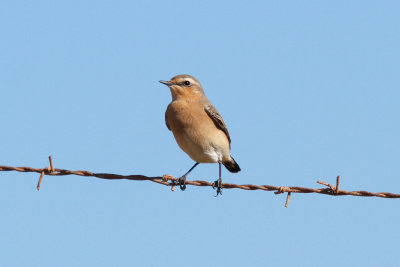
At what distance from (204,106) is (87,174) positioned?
13.6ft

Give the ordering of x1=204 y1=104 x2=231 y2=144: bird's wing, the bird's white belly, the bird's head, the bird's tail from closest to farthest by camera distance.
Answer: the bird's white belly → x1=204 y1=104 x2=231 y2=144: bird's wing → the bird's head → the bird's tail

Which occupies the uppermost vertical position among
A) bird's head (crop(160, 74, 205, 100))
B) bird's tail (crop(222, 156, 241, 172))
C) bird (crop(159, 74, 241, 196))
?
bird's head (crop(160, 74, 205, 100))

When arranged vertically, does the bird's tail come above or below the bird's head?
below

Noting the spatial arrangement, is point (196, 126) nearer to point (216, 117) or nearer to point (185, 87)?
point (216, 117)

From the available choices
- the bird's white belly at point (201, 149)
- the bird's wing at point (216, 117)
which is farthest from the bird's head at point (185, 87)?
the bird's white belly at point (201, 149)

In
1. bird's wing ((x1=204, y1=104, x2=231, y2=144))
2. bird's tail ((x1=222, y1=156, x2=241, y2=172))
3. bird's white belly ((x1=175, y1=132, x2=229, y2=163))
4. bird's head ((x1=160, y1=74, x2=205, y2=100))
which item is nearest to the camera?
bird's white belly ((x1=175, y1=132, x2=229, y2=163))

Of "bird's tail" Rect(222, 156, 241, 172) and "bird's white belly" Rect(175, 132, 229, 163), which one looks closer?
"bird's white belly" Rect(175, 132, 229, 163)

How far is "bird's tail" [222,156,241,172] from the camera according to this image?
39.9ft

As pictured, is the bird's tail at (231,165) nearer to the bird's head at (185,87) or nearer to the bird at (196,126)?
the bird at (196,126)

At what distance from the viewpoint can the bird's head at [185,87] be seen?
39.2 ft

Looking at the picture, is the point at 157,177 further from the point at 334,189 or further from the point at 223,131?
the point at 223,131

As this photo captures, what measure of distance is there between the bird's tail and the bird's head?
1.33m

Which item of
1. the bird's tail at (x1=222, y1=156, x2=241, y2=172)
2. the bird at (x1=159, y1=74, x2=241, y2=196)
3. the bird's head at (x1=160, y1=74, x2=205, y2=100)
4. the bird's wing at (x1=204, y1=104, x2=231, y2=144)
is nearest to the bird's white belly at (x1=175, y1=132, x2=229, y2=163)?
the bird at (x1=159, y1=74, x2=241, y2=196)

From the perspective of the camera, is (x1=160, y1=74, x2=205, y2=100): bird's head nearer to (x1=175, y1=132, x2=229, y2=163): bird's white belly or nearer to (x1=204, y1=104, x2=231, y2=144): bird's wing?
(x1=204, y1=104, x2=231, y2=144): bird's wing
